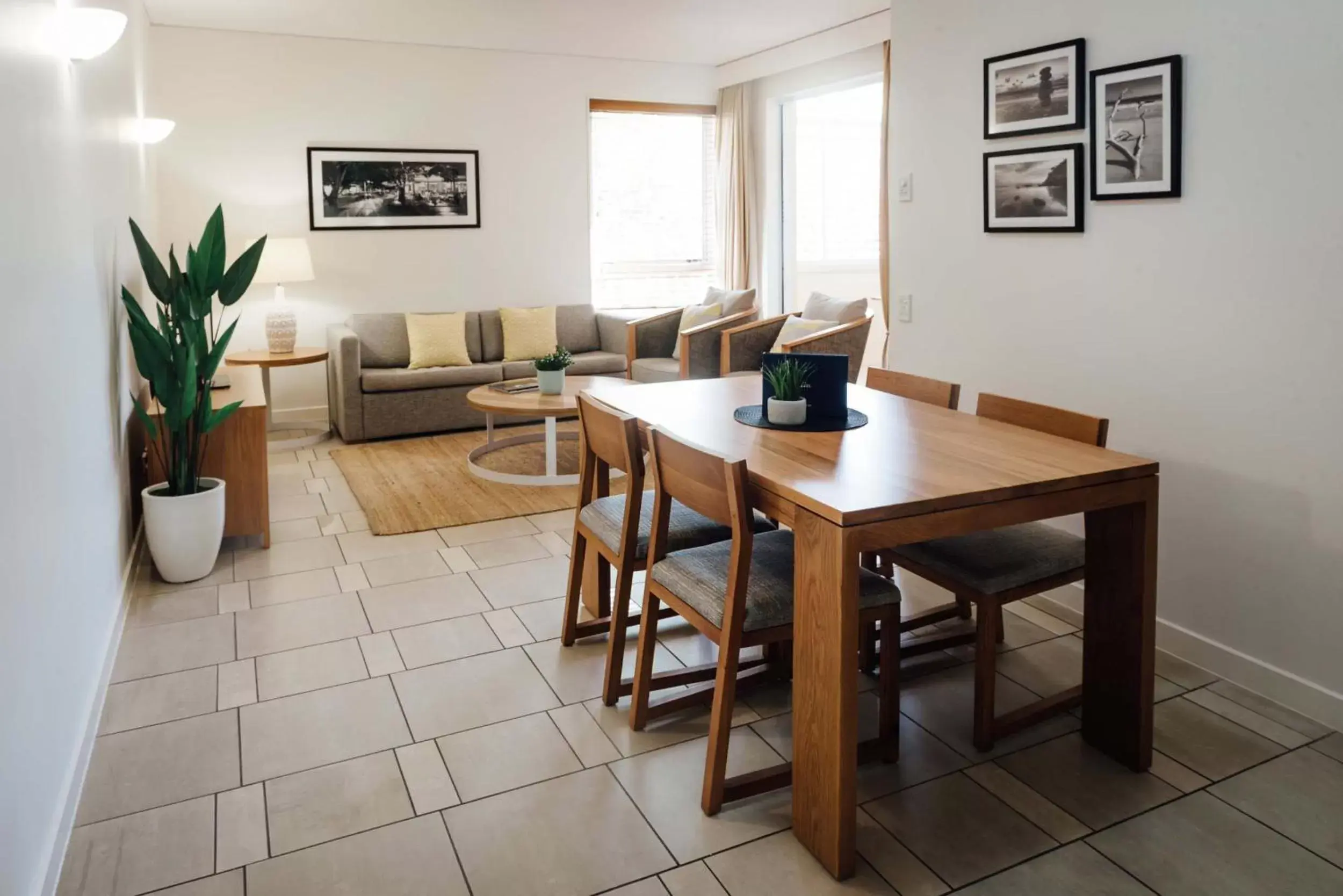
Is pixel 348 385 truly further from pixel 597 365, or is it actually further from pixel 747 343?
pixel 747 343

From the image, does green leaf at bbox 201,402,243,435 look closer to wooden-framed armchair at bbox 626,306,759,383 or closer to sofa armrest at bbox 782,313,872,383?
wooden-framed armchair at bbox 626,306,759,383

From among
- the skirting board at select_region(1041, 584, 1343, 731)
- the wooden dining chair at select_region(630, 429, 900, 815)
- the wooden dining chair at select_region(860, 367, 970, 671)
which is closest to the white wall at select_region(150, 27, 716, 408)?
the wooden dining chair at select_region(860, 367, 970, 671)

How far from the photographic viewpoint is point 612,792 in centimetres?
225

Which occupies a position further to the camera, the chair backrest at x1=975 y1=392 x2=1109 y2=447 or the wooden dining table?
the chair backrest at x1=975 y1=392 x2=1109 y2=447

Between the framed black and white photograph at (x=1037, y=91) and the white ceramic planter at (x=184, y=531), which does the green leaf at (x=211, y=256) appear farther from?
the framed black and white photograph at (x=1037, y=91)

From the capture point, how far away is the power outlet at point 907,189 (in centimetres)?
381

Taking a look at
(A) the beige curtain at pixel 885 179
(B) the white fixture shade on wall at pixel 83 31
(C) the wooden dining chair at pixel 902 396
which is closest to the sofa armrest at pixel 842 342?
(A) the beige curtain at pixel 885 179

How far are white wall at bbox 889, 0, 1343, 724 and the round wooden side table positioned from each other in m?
4.18

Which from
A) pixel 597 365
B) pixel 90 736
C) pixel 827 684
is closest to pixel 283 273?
pixel 597 365

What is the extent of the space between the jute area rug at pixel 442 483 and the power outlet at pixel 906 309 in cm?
163

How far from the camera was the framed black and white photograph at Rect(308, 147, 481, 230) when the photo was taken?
6.62 metres

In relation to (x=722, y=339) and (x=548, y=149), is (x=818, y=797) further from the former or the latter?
(x=548, y=149)

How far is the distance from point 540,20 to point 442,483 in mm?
2932

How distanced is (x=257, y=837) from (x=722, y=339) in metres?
4.37
